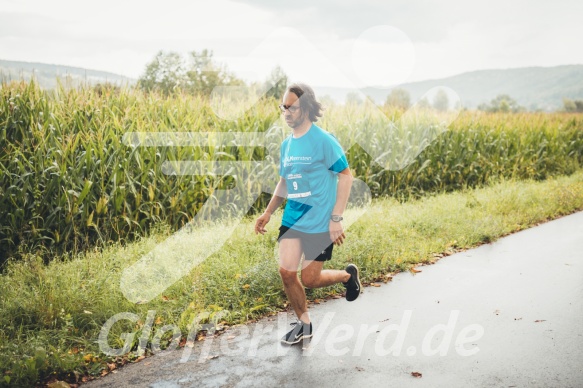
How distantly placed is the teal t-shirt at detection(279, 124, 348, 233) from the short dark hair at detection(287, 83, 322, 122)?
0.47 feet

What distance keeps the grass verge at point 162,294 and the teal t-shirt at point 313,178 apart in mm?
1391

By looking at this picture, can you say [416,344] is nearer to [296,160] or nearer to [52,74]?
[296,160]

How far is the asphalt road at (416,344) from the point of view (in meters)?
4.01

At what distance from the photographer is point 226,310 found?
5.35m

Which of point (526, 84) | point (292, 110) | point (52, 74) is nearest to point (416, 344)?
point (292, 110)

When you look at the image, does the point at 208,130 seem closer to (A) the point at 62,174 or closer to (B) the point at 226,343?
(A) the point at 62,174

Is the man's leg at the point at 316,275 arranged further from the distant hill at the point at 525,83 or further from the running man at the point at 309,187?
the distant hill at the point at 525,83

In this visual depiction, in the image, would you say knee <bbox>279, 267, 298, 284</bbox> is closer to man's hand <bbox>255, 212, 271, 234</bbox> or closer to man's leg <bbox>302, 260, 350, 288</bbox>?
man's leg <bbox>302, 260, 350, 288</bbox>

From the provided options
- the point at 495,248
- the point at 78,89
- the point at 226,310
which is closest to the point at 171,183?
the point at 78,89

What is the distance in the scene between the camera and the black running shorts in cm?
450

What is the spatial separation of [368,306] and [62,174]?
4520 millimetres

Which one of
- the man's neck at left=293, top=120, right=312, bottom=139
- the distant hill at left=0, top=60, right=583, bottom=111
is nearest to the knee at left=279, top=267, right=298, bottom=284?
the man's neck at left=293, top=120, right=312, bottom=139

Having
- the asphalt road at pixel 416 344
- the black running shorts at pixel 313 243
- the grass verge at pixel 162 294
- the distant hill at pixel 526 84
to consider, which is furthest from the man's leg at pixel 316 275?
the distant hill at pixel 526 84

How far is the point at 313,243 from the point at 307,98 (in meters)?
1.21
